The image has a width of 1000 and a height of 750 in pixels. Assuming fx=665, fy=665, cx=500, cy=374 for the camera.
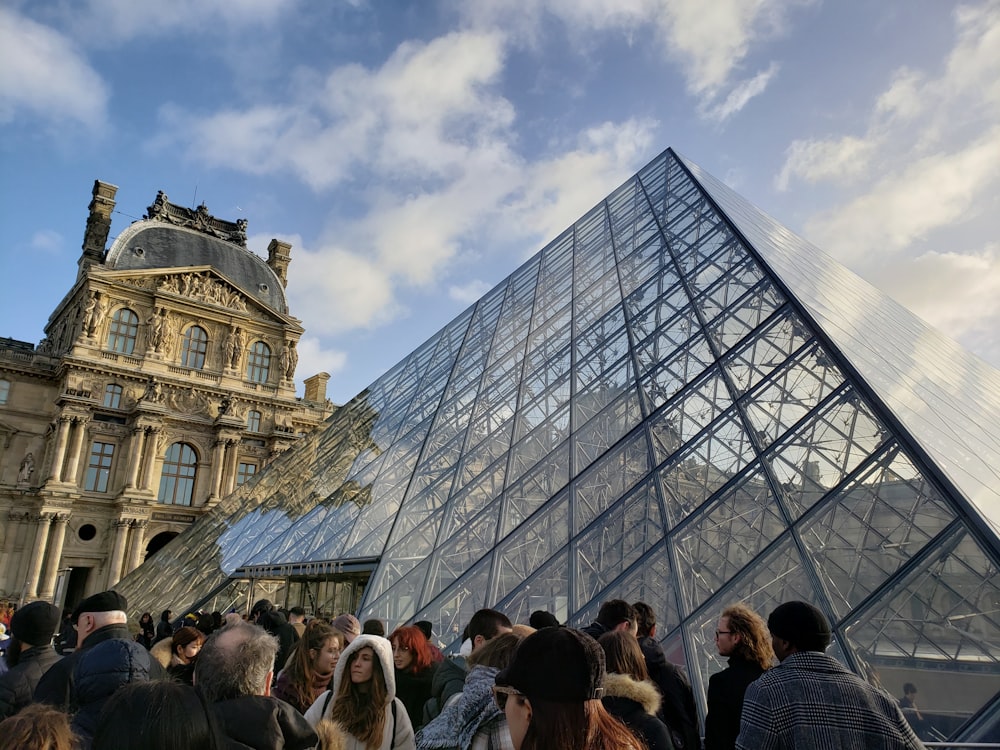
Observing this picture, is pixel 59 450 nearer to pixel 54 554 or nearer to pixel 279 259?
pixel 54 554

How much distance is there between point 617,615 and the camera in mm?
3576

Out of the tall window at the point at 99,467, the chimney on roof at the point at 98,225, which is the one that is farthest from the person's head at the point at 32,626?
the chimney on roof at the point at 98,225

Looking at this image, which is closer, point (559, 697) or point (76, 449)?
point (559, 697)

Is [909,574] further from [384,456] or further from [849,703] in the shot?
[384,456]

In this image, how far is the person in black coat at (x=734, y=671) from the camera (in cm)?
292

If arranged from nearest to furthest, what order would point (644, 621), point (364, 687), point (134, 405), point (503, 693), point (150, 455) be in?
point (503, 693)
point (364, 687)
point (644, 621)
point (150, 455)
point (134, 405)

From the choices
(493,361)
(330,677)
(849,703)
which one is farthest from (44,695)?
(493,361)

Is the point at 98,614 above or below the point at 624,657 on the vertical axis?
above

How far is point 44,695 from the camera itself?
2.76 m

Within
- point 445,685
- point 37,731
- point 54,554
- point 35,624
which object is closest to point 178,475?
point 54,554

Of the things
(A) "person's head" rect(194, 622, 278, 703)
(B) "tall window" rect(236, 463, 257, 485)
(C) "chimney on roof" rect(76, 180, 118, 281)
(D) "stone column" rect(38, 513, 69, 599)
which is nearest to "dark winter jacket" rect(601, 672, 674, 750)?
(A) "person's head" rect(194, 622, 278, 703)

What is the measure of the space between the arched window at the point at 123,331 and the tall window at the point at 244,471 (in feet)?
26.7

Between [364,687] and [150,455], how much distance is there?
112 ft

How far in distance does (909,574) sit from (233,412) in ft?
117
